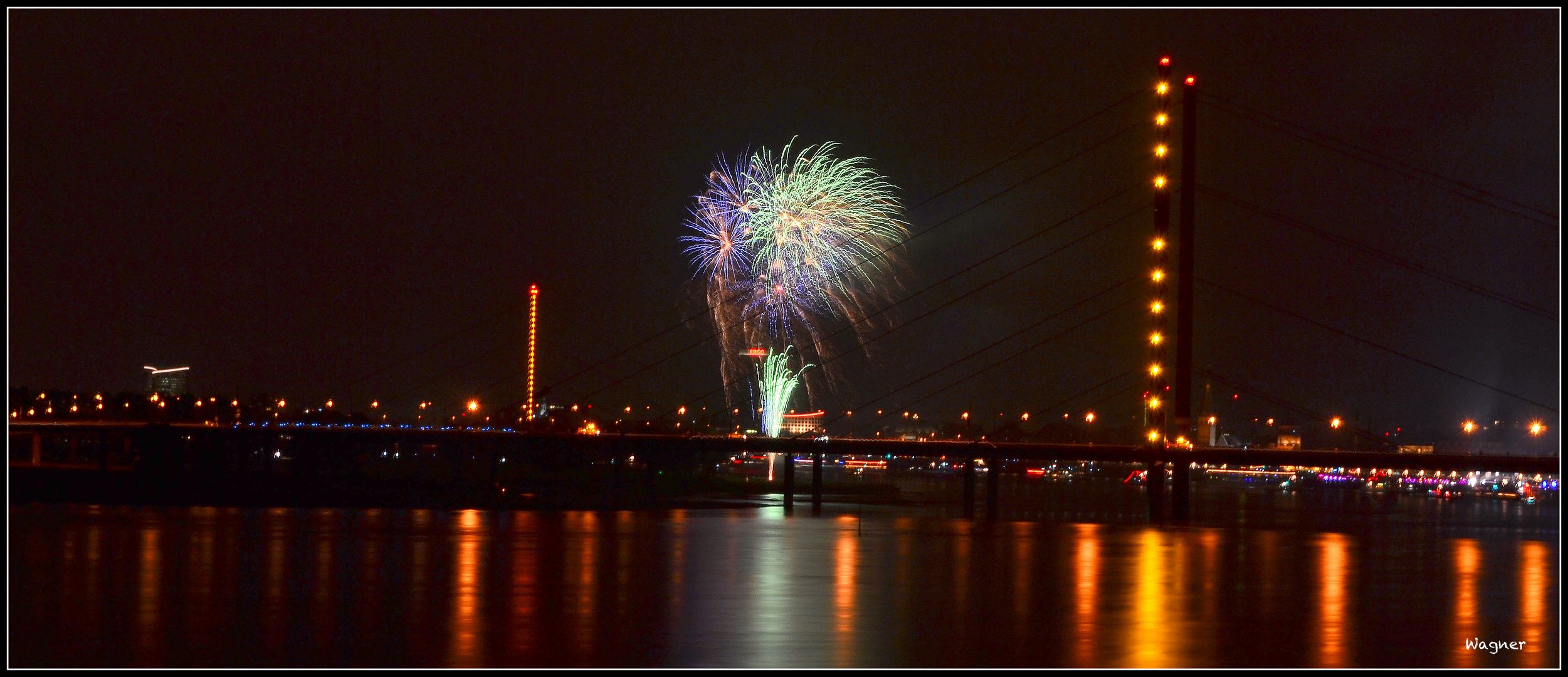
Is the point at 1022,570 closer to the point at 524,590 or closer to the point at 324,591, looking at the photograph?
the point at 524,590

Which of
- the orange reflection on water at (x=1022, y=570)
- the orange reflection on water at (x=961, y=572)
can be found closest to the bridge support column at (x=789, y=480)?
the orange reflection on water at (x=1022, y=570)

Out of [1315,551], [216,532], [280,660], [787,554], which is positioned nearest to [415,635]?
[280,660]

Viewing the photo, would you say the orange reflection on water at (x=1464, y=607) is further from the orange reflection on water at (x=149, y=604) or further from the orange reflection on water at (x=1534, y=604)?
the orange reflection on water at (x=149, y=604)

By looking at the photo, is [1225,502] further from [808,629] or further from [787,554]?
[808,629]

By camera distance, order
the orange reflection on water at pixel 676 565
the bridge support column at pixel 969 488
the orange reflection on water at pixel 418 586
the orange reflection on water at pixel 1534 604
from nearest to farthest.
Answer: the orange reflection on water at pixel 418 586 < the orange reflection on water at pixel 1534 604 < the orange reflection on water at pixel 676 565 < the bridge support column at pixel 969 488

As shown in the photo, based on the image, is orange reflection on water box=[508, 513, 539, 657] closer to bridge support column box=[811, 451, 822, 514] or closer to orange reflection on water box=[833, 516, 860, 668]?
orange reflection on water box=[833, 516, 860, 668]

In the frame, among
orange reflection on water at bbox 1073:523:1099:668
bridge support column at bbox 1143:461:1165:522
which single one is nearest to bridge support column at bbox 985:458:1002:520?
bridge support column at bbox 1143:461:1165:522
